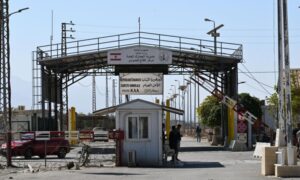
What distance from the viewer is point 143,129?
96.4ft

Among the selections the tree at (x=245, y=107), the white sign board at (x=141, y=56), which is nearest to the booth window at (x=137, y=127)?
the white sign board at (x=141, y=56)

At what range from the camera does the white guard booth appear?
29234mm

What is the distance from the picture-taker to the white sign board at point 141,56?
45.8 m

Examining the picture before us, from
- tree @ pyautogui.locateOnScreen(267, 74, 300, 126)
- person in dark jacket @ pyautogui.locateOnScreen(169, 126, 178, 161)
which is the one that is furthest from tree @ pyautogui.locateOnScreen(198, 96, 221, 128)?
person in dark jacket @ pyautogui.locateOnScreen(169, 126, 178, 161)

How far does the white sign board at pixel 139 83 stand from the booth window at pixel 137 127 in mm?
18938

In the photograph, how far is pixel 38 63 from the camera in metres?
49.0

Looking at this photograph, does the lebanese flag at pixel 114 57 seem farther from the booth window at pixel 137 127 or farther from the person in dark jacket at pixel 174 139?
the booth window at pixel 137 127

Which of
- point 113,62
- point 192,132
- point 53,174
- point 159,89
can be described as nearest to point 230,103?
point 159,89

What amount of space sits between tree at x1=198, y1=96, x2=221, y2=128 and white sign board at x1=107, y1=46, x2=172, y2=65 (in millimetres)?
30982

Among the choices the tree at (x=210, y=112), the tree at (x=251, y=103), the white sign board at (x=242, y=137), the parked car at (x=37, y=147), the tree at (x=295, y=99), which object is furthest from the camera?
the tree at (x=251, y=103)

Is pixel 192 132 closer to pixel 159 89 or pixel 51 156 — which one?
pixel 159 89

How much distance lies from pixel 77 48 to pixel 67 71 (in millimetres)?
4964

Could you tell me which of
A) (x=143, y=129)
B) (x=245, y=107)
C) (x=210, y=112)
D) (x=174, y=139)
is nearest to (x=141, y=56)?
(x=174, y=139)

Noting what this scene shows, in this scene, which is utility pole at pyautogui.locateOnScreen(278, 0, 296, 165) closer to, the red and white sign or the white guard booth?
the white guard booth
